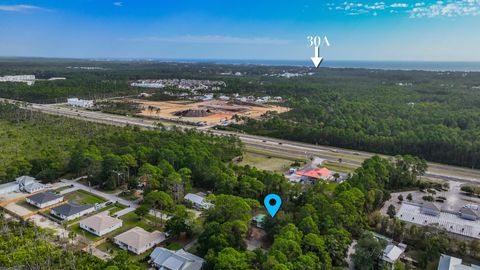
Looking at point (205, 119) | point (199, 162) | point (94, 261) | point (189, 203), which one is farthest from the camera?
point (205, 119)

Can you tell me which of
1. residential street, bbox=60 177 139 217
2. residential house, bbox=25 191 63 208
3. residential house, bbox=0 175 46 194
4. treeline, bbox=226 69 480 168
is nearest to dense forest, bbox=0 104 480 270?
residential street, bbox=60 177 139 217

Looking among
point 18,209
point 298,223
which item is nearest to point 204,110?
point 18,209

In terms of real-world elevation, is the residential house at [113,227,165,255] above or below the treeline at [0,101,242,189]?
below

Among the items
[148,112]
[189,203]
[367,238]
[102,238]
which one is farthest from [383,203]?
[148,112]

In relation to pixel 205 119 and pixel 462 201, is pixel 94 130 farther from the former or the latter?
pixel 462 201

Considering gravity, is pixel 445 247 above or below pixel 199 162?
below

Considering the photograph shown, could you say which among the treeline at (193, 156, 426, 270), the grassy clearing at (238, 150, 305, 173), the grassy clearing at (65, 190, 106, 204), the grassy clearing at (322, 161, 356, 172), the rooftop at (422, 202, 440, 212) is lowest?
the grassy clearing at (65, 190, 106, 204)

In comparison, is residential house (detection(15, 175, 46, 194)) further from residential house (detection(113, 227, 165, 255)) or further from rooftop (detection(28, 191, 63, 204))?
Result: residential house (detection(113, 227, 165, 255))

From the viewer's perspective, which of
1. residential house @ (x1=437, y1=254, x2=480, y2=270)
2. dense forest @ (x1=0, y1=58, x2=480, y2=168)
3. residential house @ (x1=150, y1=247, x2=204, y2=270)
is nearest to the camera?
residential house @ (x1=437, y1=254, x2=480, y2=270)
